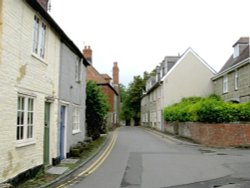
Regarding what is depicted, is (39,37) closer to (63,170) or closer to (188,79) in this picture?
(63,170)

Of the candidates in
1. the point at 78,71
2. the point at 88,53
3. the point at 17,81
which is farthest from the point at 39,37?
the point at 88,53

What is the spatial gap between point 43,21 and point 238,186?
8.41 meters

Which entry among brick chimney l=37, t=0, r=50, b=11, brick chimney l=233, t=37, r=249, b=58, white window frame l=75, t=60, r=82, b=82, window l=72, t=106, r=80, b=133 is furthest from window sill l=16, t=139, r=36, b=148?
brick chimney l=233, t=37, r=249, b=58

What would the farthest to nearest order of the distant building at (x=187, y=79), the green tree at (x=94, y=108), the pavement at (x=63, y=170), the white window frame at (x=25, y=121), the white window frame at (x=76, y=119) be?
the distant building at (x=187, y=79)
the green tree at (x=94, y=108)
the white window frame at (x=76, y=119)
the pavement at (x=63, y=170)
the white window frame at (x=25, y=121)

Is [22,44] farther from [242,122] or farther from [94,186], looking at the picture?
[242,122]

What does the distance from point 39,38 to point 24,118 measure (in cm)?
314

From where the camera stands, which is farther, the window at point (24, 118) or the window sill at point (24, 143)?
the window at point (24, 118)

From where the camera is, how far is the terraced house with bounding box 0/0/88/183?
31.1 ft

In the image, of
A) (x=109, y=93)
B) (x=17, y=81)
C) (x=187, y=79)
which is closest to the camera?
(x=17, y=81)

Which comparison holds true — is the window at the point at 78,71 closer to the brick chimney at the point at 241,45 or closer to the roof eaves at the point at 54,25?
the roof eaves at the point at 54,25

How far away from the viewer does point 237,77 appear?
33719 mm

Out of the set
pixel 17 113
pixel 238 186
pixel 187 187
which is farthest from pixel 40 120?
pixel 238 186

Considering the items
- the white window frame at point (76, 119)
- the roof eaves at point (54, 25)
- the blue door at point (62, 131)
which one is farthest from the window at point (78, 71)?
the blue door at point (62, 131)

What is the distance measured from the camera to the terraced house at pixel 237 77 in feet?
104
